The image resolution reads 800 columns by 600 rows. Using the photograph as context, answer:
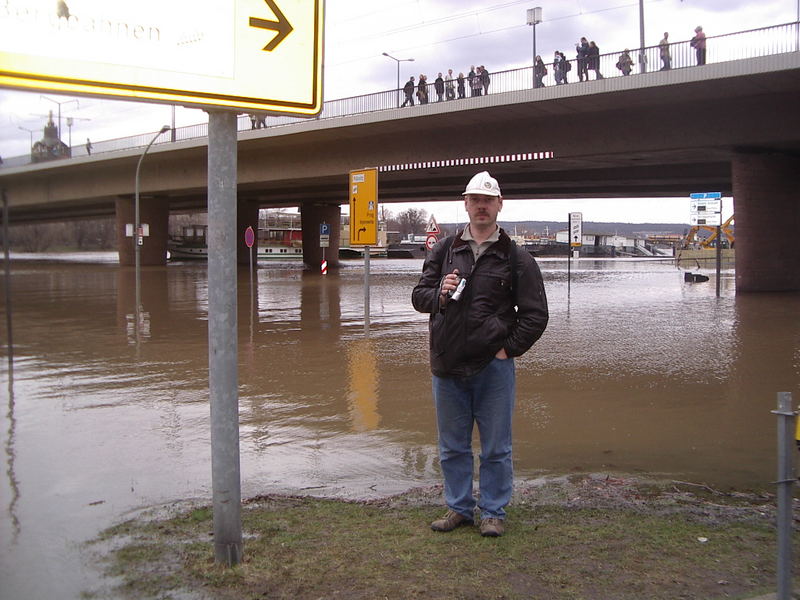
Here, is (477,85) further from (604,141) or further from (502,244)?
(502,244)

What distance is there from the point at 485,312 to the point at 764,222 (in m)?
21.6

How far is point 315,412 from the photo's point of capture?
7578 millimetres

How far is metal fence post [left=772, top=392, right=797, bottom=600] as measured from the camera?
298cm

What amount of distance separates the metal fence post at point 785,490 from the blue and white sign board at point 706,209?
2130cm

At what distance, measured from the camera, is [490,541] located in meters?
3.91

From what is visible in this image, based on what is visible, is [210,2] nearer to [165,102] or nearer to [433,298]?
[165,102]

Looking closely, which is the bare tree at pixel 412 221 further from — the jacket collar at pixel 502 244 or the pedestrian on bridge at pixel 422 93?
the jacket collar at pixel 502 244

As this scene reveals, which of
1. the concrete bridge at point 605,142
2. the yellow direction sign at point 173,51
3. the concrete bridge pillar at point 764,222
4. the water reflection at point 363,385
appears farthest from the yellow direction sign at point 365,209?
the concrete bridge pillar at point 764,222

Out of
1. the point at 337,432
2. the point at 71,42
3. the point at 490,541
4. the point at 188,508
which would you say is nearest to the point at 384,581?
the point at 490,541

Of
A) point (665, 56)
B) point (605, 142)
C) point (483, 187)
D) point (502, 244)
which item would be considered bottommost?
point (502, 244)

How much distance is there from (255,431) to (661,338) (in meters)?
8.23

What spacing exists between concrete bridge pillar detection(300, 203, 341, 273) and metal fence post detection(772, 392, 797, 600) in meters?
50.6

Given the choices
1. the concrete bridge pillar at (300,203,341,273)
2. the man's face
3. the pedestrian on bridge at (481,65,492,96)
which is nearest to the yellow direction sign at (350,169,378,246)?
the man's face

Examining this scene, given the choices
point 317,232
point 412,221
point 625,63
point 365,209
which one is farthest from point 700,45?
point 412,221
